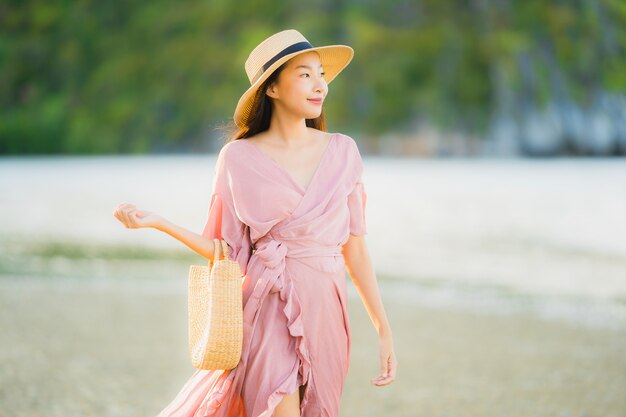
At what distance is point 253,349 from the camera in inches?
89.5

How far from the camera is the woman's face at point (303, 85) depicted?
2.32 meters

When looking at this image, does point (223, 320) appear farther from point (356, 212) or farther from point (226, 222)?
point (356, 212)

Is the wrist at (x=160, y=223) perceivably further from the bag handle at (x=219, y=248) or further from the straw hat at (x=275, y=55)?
the straw hat at (x=275, y=55)

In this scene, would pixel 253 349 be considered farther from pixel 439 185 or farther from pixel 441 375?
pixel 439 185

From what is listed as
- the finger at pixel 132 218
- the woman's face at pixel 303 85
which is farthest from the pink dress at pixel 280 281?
the finger at pixel 132 218

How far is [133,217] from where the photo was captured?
215cm

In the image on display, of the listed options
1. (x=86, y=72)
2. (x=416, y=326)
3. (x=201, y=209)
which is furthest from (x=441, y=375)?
(x=86, y=72)

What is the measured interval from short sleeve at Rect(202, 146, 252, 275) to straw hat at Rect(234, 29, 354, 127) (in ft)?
0.41

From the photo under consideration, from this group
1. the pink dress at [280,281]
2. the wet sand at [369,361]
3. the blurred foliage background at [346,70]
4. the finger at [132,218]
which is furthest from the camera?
the blurred foliage background at [346,70]

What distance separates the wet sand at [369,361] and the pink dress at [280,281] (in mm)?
2513

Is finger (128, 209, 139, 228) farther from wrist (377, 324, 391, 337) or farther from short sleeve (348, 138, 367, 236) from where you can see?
wrist (377, 324, 391, 337)

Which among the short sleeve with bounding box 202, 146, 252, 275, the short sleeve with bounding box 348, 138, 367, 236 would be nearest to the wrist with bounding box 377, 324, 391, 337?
the short sleeve with bounding box 348, 138, 367, 236

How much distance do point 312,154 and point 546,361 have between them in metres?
4.17

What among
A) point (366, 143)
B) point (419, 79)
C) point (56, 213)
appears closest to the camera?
point (56, 213)
